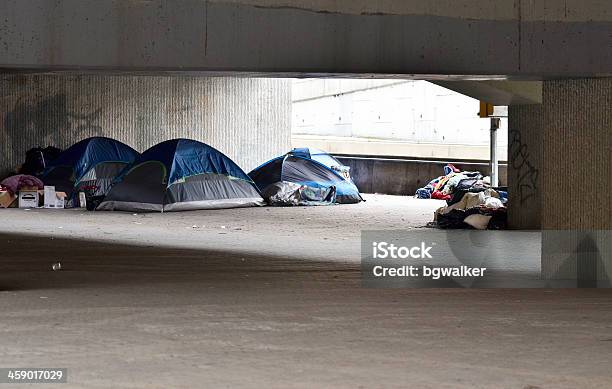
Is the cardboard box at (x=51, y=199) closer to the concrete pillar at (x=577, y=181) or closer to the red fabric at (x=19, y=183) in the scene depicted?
the red fabric at (x=19, y=183)

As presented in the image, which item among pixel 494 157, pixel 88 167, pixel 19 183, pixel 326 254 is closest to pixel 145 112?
pixel 88 167

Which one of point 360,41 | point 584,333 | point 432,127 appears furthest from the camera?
point 432,127

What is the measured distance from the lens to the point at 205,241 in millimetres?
17734

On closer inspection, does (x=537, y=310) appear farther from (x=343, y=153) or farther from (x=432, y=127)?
(x=432, y=127)

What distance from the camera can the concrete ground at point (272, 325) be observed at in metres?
7.11

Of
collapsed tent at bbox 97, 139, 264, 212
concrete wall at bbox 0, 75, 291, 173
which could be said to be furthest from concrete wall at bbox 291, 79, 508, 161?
collapsed tent at bbox 97, 139, 264, 212

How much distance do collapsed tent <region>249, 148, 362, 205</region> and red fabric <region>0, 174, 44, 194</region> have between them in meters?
5.28

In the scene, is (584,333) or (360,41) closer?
(584,333)

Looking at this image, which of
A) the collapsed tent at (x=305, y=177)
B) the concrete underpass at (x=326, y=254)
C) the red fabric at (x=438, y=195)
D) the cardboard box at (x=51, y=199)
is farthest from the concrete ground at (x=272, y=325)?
the red fabric at (x=438, y=195)

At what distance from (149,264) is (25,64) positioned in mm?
3436

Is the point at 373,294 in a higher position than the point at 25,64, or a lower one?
lower

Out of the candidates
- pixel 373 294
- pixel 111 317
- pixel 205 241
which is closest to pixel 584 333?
pixel 373 294
